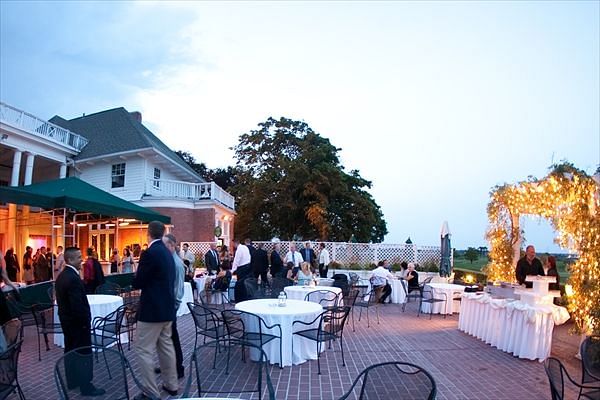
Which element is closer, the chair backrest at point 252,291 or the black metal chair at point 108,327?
the black metal chair at point 108,327

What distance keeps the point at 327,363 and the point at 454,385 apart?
1774 mm

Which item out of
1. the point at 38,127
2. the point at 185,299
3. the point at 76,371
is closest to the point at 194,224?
the point at 38,127

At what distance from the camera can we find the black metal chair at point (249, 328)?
19.0 feet

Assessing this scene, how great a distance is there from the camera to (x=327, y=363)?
6.39m

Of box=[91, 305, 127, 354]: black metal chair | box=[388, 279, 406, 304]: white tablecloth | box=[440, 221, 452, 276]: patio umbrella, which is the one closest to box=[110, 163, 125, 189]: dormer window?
box=[388, 279, 406, 304]: white tablecloth

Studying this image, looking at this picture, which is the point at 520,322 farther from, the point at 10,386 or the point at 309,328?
the point at 10,386

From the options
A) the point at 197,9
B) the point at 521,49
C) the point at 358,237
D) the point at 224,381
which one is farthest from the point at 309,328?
the point at 358,237

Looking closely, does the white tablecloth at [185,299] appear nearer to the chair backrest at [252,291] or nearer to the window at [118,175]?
the chair backrest at [252,291]

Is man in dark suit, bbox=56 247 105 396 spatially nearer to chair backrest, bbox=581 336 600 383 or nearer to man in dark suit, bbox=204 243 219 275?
chair backrest, bbox=581 336 600 383

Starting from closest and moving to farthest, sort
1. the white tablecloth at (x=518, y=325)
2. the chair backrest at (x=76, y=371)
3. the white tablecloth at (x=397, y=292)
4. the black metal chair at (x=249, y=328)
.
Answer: the chair backrest at (x=76, y=371)
the black metal chair at (x=249, y=328)
the white tablecloth at (x=518, y=325)
the white tablecloth at (x=397, y=292)

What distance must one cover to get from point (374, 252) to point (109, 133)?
50.0ft

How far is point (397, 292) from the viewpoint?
13.3 meters

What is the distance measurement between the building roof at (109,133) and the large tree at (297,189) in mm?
4631

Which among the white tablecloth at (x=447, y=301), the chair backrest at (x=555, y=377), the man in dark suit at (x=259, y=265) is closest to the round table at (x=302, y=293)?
the man in dark suit at (x=259, y=265)
